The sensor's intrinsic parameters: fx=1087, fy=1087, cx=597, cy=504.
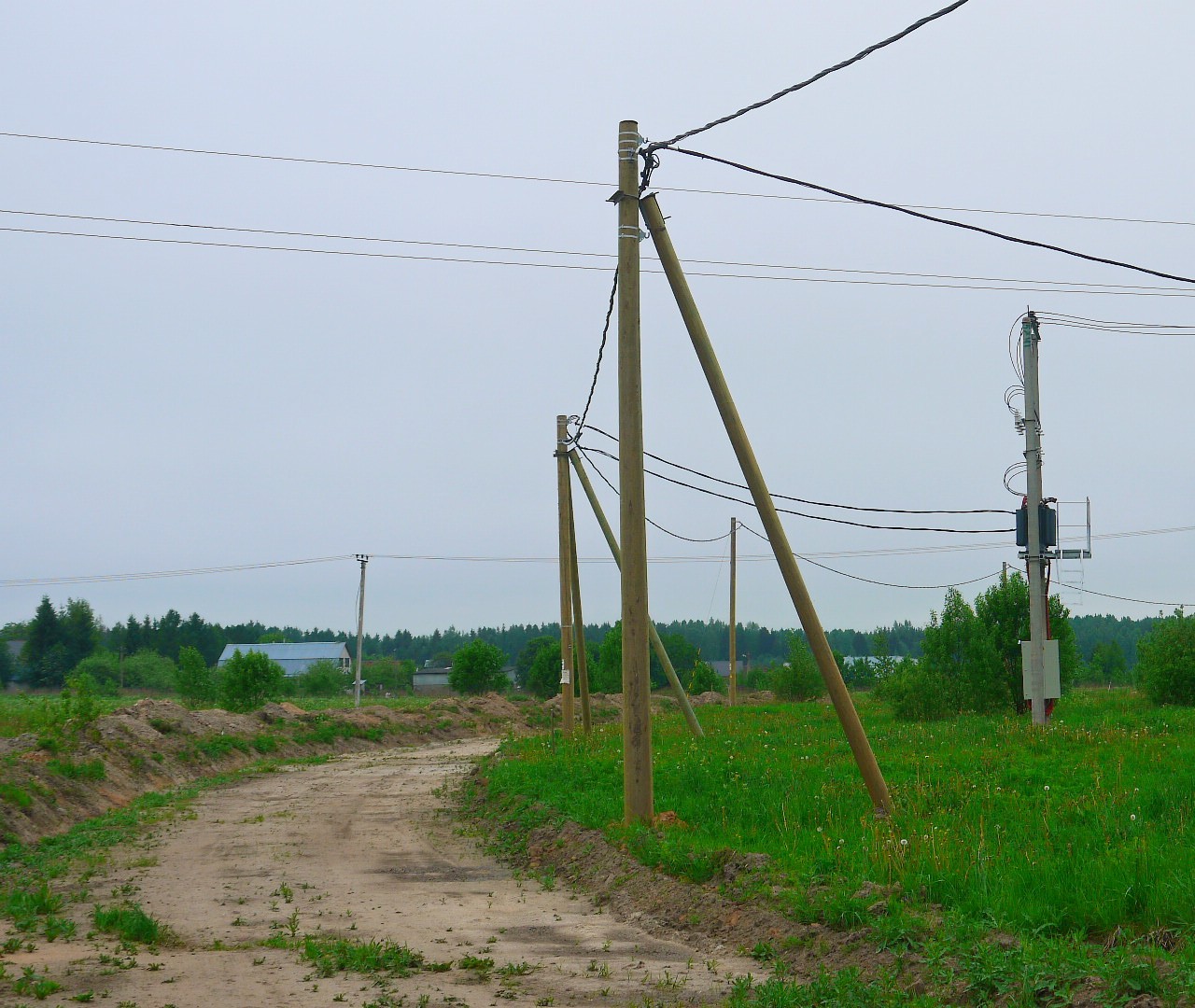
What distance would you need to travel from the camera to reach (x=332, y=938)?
25.9 ft

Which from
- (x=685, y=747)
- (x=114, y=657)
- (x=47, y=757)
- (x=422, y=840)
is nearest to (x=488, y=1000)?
(x=422, y=840)

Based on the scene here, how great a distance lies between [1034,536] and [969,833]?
39.9 ft

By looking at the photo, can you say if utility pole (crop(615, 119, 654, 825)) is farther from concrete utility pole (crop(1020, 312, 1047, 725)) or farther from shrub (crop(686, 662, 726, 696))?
shrub (crop(686, 662, 726, 696))

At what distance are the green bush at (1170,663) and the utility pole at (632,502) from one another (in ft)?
67.5

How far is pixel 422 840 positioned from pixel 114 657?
8631 cm

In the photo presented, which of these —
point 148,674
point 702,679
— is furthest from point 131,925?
point 148,674

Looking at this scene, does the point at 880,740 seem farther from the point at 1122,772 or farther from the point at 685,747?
the point at 1122,772

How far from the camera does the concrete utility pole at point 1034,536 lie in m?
19.6

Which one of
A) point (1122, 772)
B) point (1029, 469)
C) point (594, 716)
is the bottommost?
point (594, 716)

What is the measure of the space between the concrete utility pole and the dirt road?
1117cm

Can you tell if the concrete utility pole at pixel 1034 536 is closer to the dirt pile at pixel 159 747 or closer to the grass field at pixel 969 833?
the grass field at pixel 969 833

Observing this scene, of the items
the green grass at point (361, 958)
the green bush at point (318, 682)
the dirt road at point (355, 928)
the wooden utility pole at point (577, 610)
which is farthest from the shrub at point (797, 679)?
the green grass at point (361, 958)

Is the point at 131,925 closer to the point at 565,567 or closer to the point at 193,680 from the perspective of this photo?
the point at 565,567

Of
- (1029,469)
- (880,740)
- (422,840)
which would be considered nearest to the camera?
(422,840)
